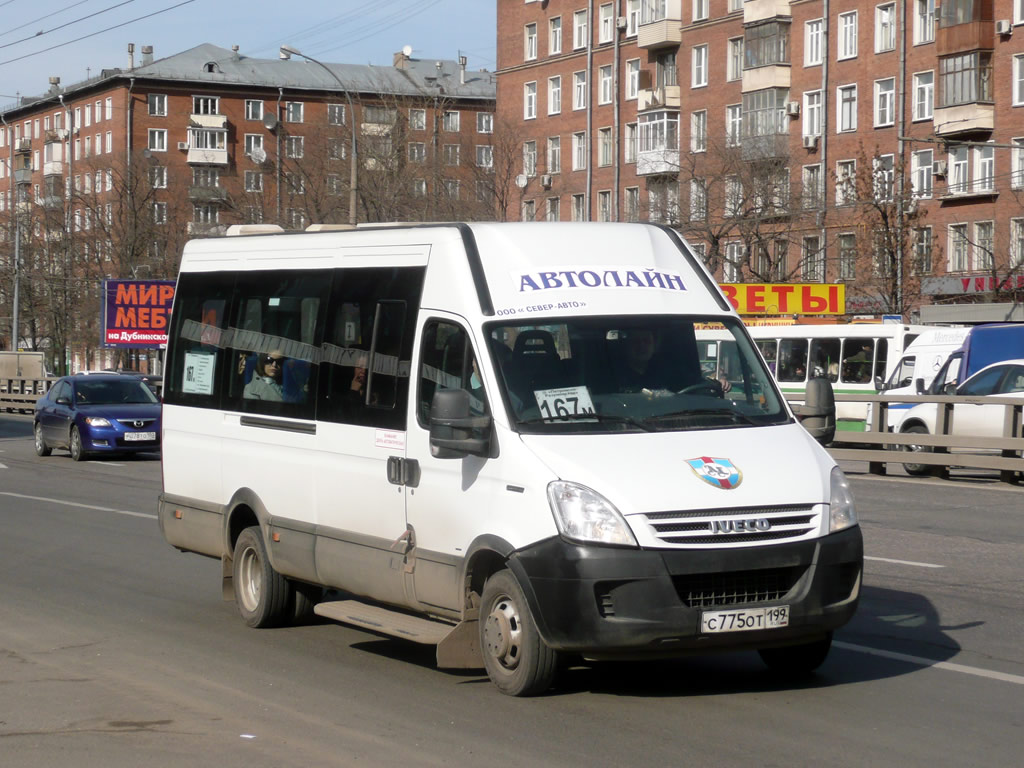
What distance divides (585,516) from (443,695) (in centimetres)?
126

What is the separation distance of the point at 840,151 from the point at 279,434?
179ft

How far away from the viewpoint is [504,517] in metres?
7.19

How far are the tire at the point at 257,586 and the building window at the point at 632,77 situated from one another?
63.9 m

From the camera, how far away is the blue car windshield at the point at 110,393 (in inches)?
1133

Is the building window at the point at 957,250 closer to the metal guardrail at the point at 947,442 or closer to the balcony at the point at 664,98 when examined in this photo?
the balcony at the point at 664,98

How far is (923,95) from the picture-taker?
191 feet

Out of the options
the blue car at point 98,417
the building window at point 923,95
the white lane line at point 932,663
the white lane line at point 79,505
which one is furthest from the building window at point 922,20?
the white lane line at point 932,663

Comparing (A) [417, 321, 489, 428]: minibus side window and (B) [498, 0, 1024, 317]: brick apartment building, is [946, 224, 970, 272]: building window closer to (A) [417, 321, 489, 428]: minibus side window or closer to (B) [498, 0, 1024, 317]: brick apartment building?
(B) [498, 0, 1024, 317]: brick apartment building

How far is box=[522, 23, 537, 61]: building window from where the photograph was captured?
3103 inches

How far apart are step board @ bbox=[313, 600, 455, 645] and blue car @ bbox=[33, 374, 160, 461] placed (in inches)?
774

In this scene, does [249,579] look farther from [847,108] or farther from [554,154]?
[554,154]

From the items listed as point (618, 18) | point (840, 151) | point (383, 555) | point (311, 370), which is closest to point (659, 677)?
point (383, 555)

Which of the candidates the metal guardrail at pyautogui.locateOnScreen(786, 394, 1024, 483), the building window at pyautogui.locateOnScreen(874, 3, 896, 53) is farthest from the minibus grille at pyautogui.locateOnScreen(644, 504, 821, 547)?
the building window at pyautogui.locateOnScreen(874, 3, 896, 53)

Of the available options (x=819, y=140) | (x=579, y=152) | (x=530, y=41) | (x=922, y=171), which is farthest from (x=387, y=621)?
(x=530, y=41)
